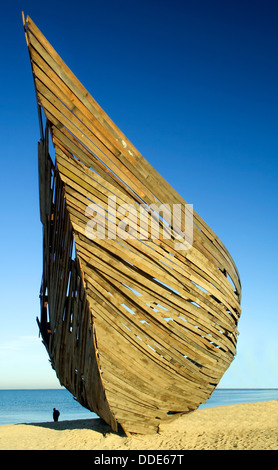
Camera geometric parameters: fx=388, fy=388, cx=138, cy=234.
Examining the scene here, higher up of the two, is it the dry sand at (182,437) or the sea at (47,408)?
the dry sand at (182,437)

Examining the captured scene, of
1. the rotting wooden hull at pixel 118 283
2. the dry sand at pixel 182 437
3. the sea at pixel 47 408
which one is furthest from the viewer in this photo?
the sea at pixel 47 408

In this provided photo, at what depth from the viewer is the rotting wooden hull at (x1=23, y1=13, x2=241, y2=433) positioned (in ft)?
16.3

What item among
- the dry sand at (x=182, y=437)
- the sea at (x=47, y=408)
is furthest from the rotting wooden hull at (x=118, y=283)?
the sea at (x=47, y=408)

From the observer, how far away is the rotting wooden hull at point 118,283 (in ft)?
16.3

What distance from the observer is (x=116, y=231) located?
5.32m

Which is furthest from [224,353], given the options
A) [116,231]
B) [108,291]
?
[116,231]

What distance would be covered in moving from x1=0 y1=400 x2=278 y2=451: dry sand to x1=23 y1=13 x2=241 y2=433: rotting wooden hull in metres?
0.47

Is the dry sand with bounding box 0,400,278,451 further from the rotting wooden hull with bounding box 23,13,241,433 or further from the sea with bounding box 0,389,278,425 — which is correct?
the sea with bounding box 0,389,278,425

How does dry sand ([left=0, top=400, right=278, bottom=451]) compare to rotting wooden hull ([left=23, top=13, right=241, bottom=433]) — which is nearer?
rotting wooden hull ([left=23, top=13, right=241, bottom=433])

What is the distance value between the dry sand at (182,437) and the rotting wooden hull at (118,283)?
0.47m

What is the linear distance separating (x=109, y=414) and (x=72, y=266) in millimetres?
2712

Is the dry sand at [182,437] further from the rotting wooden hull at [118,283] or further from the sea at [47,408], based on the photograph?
the sea at [47,408]

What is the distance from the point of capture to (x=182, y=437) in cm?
841

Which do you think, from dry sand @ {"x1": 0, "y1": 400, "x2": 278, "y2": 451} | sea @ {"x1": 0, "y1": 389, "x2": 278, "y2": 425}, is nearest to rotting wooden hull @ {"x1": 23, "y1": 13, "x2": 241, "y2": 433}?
dry sand @ {"x1": 0, "y1": 400, "x2": 278, "y2": 451}
